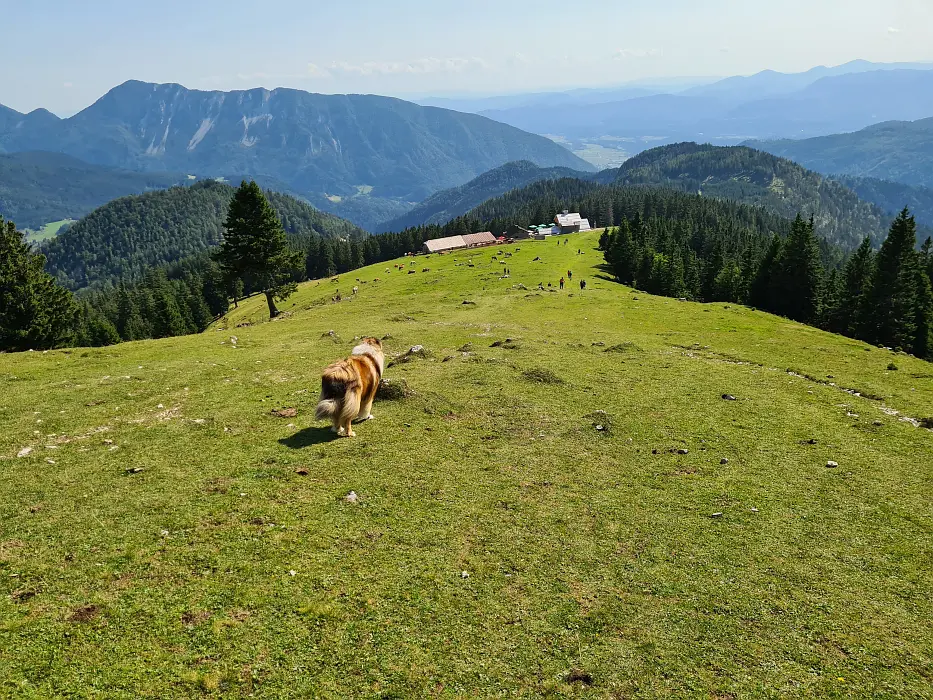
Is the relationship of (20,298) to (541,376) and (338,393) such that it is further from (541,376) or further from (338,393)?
(541,376)

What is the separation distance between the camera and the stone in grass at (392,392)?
20156mm

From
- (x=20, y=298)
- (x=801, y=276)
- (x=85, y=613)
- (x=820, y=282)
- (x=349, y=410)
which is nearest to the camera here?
(x=85, y=613)

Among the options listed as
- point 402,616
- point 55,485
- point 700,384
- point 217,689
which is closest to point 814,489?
point 700,384

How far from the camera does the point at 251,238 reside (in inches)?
2009

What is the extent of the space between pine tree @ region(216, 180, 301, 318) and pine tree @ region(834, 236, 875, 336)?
67.6 m

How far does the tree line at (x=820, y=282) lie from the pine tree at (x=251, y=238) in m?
62.5

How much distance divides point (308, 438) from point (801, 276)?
72.8m

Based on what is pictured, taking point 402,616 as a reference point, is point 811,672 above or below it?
below

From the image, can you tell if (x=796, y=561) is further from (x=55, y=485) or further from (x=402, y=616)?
(x=55, y=485)

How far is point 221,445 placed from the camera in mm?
15688

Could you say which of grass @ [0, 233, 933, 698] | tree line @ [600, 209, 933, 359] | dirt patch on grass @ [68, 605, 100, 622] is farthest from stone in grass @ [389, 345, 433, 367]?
tree line @ [600, 209, 933, 359]

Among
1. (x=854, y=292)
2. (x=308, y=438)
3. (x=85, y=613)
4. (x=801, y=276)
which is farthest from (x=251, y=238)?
(x=854, y=292)

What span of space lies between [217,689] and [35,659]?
9.35ft

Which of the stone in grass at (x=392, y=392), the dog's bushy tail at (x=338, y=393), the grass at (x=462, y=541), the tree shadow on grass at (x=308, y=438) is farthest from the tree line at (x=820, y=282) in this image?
the tree shadow on grass at (x=308, y=438)
